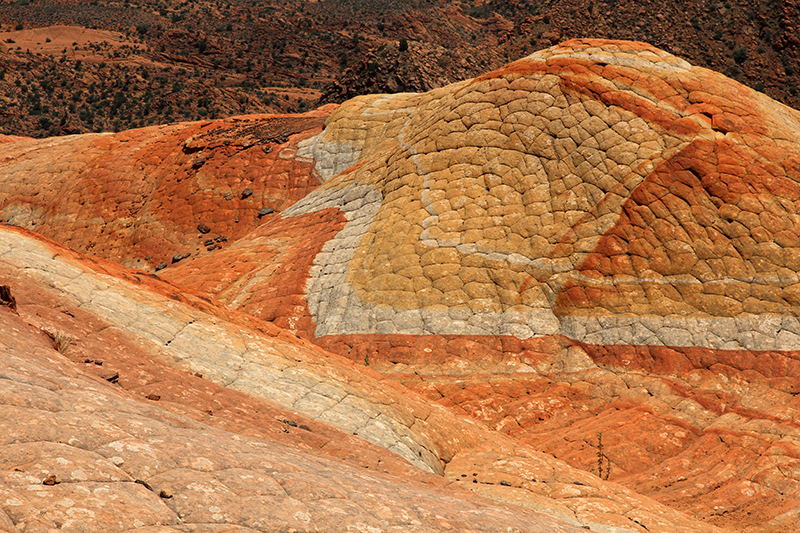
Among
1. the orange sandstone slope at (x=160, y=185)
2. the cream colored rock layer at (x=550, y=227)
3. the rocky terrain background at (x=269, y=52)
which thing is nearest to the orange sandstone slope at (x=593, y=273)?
the cream colored rock layer at (x=550, y=227)

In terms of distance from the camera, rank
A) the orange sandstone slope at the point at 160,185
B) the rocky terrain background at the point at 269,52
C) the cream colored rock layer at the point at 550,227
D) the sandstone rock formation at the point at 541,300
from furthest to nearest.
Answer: the rocky terrain background at the point at 269,52, the orange sandstone slope at the point at 160,185, the cream colored rock layer at the point at 550,227, the sandstone rock formation at the point at 541,300

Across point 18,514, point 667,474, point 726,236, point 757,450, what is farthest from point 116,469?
point 726,236

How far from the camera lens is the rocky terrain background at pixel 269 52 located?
48.7 meters

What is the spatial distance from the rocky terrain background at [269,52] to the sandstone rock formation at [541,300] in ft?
88.4

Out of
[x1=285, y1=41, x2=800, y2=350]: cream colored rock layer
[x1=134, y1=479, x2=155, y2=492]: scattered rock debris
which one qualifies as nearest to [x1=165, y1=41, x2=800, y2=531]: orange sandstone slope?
[x1=285, y1=41, x2=800, y2=350]: cream colored rock layer

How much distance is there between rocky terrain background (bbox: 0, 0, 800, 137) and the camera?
48656 millimetres

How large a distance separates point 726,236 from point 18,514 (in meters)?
13.8

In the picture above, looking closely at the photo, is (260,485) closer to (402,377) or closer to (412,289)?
(402,377)

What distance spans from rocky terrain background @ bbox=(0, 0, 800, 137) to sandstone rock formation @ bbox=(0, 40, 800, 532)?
27.0 metres

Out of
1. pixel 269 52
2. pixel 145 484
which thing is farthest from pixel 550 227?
pixel 269 52

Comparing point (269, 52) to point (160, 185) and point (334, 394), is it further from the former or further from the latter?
point (334, 394)

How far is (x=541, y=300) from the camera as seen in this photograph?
14.3 m

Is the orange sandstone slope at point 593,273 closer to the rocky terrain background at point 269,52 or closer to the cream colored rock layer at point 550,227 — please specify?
the cream colored rock layer at point 550,227

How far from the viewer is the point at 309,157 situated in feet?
81.8
